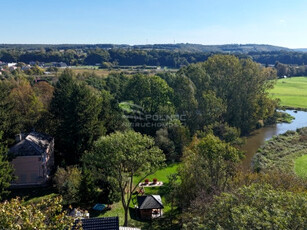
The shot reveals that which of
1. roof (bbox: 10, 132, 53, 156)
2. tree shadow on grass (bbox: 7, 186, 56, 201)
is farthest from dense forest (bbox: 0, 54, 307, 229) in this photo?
tree shadow on grass (bbox: 7, 186, 56, 201)

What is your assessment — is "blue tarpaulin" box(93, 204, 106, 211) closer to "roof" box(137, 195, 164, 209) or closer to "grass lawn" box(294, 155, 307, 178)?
"roof" box(137, 195, 164, 209)

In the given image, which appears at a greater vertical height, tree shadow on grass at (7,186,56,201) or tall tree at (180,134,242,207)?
tall tree at (180,134,242,207)

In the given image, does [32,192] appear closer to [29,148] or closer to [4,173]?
[29,148]

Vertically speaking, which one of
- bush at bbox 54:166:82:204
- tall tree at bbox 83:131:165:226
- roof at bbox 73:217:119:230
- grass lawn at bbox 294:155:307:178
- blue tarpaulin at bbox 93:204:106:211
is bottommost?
blue tarpaulin at bbox 93:204:106:211

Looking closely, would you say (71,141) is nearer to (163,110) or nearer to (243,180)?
(163,110)

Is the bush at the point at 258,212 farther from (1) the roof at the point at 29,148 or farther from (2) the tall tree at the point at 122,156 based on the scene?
(1) the roof at the point at 29,148

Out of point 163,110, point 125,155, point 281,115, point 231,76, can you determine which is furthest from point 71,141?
point 281,115
